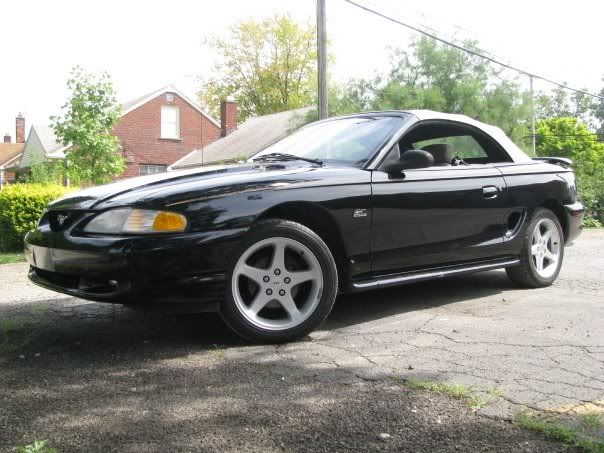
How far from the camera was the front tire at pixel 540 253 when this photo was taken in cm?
540

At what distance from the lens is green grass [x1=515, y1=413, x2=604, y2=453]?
89.4 inches

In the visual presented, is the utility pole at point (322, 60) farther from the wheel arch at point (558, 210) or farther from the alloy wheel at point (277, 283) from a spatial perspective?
the alloy wheel at point (277, 283)

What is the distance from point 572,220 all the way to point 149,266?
163 inches

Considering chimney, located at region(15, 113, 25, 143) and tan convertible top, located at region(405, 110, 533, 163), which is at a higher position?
chimney, located at region(15, 113, 25, 143)

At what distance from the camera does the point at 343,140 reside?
15.5 feet

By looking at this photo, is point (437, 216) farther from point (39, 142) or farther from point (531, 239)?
point (39, 142)

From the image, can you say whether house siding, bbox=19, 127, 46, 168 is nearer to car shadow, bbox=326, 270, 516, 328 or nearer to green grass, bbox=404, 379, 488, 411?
car shadow, bbox=326, 270, 516, 328

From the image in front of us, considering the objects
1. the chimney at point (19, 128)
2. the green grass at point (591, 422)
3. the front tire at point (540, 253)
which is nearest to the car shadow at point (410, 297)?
the front tire at point (540, 253)

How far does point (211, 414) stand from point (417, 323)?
6.84ft

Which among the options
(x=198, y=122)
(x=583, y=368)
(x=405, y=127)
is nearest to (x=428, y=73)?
(x=198, y=122)

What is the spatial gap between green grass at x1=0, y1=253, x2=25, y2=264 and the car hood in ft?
18.1

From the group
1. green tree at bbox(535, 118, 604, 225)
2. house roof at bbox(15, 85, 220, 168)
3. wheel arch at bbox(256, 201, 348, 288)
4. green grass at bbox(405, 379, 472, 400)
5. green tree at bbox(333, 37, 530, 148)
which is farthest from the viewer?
green tree at bbox(535, 118, 604, 225)

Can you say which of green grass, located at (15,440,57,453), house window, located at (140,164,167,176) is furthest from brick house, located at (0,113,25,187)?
green grass, located at (15,440,57,453)

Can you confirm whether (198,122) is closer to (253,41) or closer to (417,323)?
(253,41)
